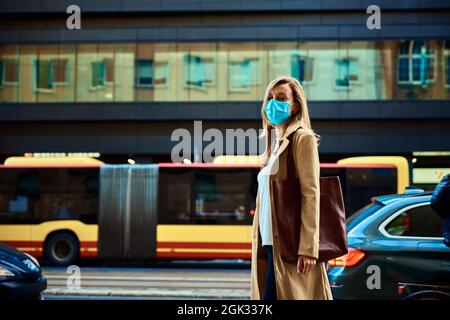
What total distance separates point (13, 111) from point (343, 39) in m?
14.6

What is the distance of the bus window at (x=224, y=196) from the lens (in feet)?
52.8

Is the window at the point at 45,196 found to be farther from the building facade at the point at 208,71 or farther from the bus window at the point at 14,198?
the building facade at the point at 208,71

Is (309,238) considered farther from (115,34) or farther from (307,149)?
(115,34)

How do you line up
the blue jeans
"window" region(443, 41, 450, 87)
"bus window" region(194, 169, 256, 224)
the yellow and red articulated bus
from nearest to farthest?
the blue jeans < the yellow and red articulated bus < "bus window" region(194, 169, 256, 224) < "window" region(443, 41, 450, 87)

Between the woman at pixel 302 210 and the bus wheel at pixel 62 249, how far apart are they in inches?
518

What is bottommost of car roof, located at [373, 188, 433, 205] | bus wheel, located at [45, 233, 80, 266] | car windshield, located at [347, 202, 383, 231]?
bus wheel, located at [45, 233, 80, 266]

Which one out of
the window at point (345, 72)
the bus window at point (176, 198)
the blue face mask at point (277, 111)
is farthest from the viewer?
the window at point (345, 72)

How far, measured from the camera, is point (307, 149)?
135 inches

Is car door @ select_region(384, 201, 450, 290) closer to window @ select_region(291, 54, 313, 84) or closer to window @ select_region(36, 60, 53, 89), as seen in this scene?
window @ select_region(291, 54, 313, 84)

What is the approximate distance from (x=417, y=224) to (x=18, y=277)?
3.79 meters

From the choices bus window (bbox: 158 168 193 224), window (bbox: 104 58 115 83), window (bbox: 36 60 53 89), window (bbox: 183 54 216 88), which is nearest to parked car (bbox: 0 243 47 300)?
bus window (bbox: 158 168 193 224)

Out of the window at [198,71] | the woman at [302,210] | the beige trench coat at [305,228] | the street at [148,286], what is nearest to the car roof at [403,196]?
the woman at [302,210]

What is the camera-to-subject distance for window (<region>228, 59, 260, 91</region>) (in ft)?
89.8

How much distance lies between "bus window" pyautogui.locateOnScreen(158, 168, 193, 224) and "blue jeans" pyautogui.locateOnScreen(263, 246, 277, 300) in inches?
501
